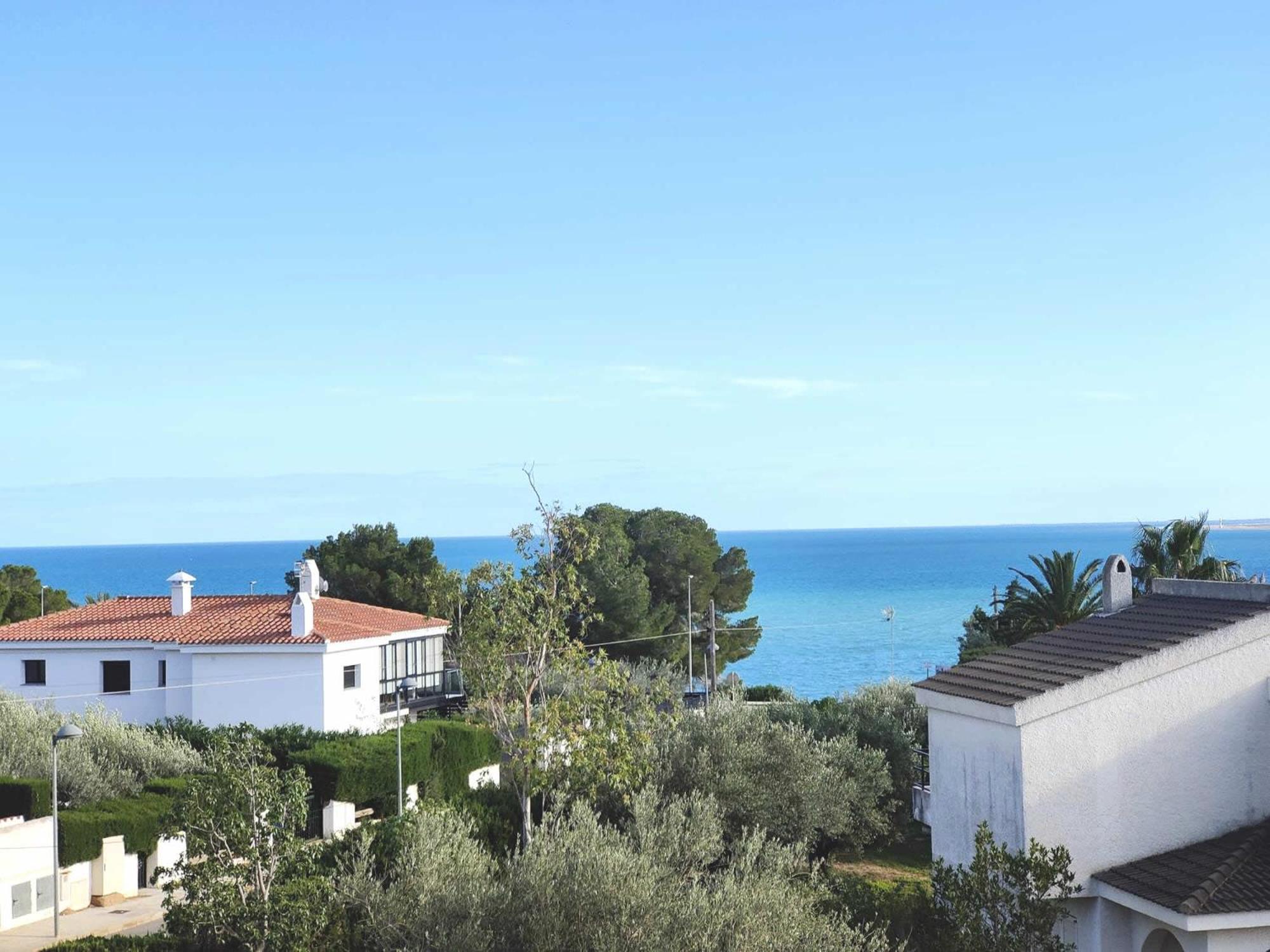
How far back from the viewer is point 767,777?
82.0 feet

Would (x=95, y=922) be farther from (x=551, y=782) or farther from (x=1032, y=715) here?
(x=1032, y=715)

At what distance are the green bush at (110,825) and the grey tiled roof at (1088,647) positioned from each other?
49.1ft

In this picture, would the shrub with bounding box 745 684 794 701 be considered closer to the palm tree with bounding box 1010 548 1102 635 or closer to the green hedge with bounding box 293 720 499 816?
the green hedge with bounding box 293 720 499 816

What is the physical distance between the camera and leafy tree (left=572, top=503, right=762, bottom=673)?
54.5 metres

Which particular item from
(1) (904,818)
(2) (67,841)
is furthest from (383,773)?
(1) (904,818)

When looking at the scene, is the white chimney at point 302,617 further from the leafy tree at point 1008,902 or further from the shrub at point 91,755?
the leafy tree at point 1008,902

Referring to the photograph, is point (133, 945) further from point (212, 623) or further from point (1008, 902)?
point (212, 623)

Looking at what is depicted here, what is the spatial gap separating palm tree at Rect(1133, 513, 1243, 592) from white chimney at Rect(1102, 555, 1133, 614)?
1135cm

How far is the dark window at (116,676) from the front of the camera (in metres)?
41.1

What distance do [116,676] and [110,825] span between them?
18226mm

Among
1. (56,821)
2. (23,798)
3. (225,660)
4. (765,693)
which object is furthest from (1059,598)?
(225,660)

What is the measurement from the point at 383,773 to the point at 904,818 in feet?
42.8

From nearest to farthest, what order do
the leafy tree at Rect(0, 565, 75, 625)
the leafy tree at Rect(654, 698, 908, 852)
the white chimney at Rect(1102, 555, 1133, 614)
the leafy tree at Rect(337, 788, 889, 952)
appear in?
the leafy tree at Rect(337, 788, 889, 952)
the white chimney at Rect(1102, 555, 1133, 614)
the leafy tree at Rect(654, 698, 908, 852)
the leafy tree at Rect(0, 565, 75, 625)

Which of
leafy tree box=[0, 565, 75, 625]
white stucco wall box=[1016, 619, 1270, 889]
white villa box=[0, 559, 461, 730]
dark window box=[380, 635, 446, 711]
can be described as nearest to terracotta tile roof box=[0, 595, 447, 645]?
white villa box=[0, 559, 461, 730]
